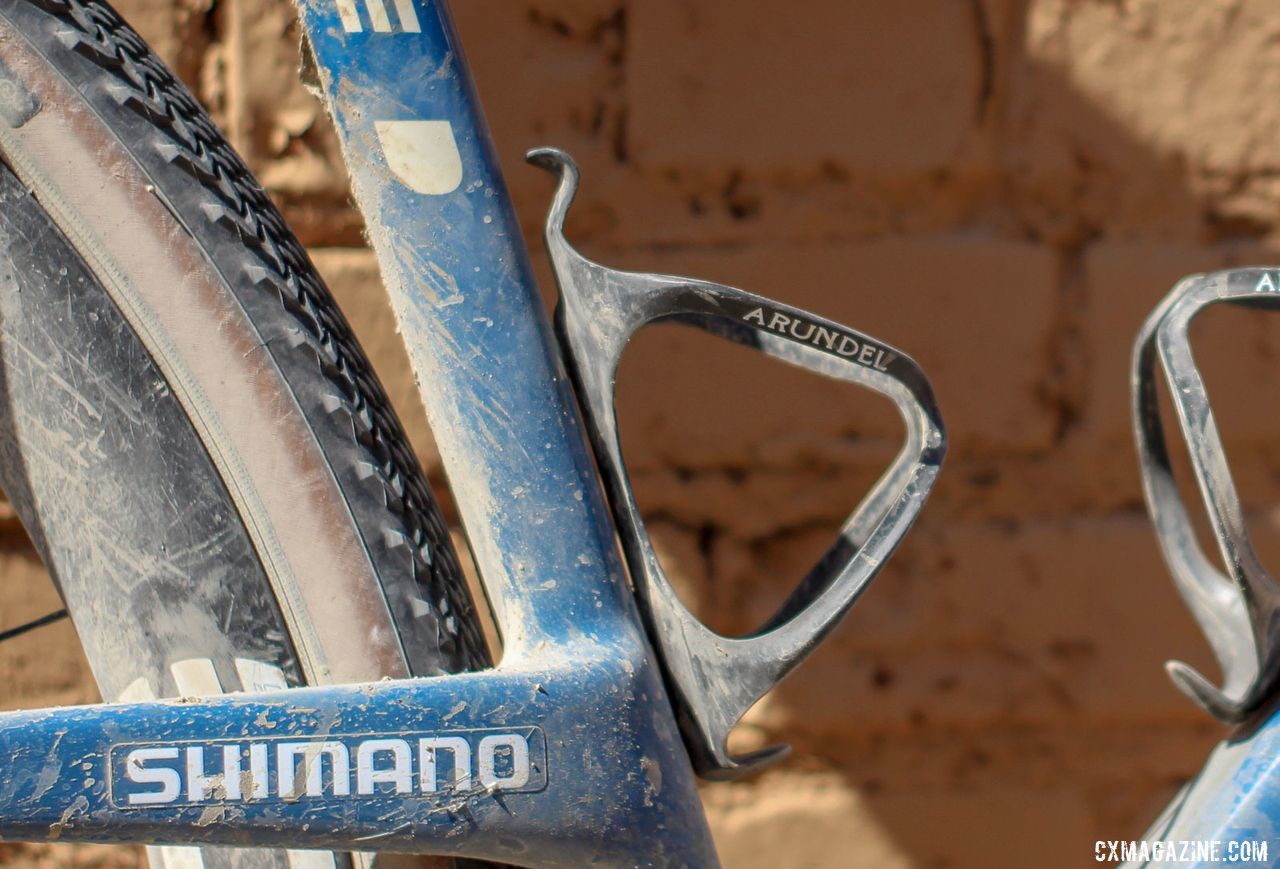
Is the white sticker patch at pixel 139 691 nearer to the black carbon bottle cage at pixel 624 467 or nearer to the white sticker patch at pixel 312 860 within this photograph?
the white sticker patch at pixel 312 860

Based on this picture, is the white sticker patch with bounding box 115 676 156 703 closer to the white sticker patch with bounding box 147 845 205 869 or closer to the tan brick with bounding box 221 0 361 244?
the white sticker patch with bounding box 147 845 205 869

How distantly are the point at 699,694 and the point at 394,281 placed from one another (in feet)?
0.73

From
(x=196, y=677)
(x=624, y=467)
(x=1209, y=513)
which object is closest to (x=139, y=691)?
(x=196, y=677)

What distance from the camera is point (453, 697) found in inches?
17.1

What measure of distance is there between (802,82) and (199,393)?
622mm

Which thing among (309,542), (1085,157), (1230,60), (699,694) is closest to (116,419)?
(309,542)

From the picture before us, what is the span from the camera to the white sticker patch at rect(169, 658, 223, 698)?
0.51m

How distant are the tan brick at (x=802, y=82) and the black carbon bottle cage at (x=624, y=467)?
463 millimetres

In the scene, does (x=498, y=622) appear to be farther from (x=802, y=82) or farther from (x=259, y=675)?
(x=802, y=82)

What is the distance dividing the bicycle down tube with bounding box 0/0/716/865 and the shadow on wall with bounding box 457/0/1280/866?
1.47ft

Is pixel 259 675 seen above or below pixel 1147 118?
below

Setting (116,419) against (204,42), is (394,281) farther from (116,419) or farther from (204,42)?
(204,42)

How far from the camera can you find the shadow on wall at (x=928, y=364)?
0.92 metres

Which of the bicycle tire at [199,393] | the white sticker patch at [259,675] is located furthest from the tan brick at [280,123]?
the white sticker patch at [259,675]
